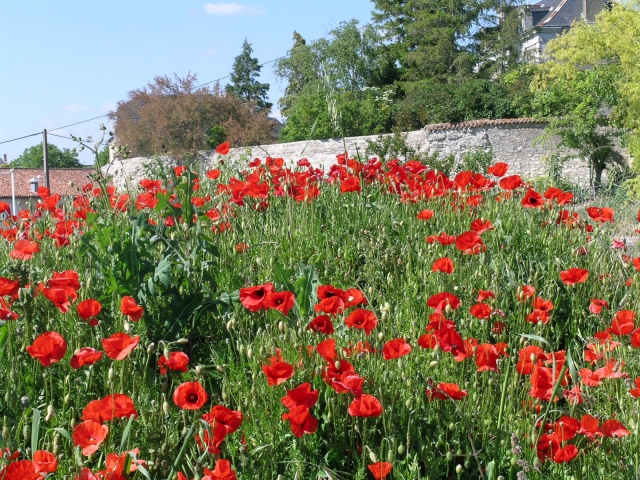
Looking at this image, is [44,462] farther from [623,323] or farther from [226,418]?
[623,323]

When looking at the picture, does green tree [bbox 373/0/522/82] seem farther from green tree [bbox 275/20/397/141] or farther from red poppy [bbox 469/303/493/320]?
red poppy [bbox 469/303/493/320]

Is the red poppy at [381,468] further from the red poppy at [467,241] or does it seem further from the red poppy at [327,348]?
the red poppy at [467,241]

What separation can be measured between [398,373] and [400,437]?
0.21 m

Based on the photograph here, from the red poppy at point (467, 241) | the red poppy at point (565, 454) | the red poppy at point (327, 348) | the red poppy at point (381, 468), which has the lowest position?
the red poppy at point (565, 454)

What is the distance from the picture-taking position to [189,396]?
169 cm

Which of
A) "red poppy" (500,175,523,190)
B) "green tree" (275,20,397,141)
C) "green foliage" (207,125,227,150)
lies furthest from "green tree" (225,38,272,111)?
"red poppy" (500,175,523,190)

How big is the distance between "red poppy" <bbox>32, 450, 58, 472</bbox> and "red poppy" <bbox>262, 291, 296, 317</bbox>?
717 mm

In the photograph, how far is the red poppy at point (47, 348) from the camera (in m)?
1.80

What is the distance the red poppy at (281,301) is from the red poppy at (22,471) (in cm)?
78

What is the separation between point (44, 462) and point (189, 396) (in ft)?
1.15

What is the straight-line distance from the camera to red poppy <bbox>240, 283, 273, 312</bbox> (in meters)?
2.02

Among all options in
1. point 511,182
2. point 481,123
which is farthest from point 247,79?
point 511,182

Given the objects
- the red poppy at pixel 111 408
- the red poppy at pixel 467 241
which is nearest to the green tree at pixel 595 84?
the red poppy at pixel 467 241

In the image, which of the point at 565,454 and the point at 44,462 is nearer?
the point at 44,462
